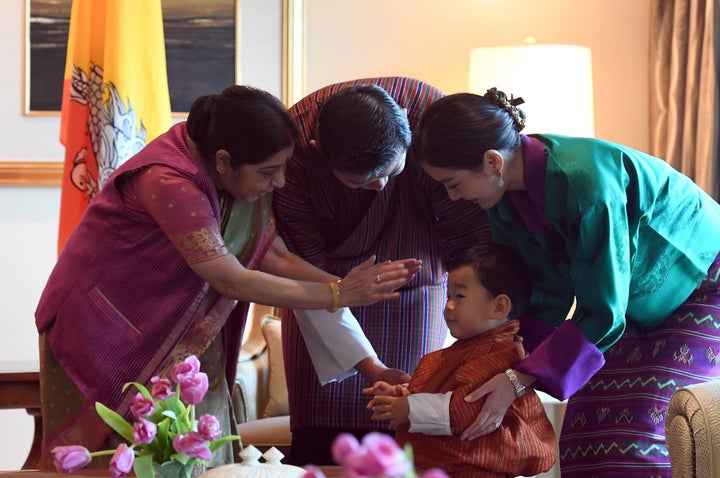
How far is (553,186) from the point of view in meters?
1.74

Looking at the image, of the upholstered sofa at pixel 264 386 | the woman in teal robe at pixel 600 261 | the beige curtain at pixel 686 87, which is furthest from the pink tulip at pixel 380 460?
the beige curtain at pixel 686 87

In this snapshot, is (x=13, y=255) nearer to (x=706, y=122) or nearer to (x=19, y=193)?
(x=19, y=193)

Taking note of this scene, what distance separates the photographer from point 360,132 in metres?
1.81

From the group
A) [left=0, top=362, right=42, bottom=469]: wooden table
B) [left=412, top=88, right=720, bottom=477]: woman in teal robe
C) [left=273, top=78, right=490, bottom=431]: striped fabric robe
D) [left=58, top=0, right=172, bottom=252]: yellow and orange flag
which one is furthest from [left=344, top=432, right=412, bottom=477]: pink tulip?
[left=58, top=0, right=172, bottom=252]: yellow and orange flag

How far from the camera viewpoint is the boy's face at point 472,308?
193cm

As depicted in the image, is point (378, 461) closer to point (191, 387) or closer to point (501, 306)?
point (191, 387)

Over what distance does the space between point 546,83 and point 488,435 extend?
189 centimetres

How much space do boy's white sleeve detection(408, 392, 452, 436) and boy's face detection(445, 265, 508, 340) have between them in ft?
0.59

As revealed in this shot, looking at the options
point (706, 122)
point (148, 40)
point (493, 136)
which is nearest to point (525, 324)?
point (493, 136)

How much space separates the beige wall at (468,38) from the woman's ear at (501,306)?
2.06 metres

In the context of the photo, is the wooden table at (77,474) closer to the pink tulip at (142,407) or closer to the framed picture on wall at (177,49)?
the pink tulip at (142,407)

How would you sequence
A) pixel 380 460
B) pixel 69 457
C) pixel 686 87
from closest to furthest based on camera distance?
pixel 380 460, pixel 69 457, pixel 686 87

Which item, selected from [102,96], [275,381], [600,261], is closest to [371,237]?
[600,261]

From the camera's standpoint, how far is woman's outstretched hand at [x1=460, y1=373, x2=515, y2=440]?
1.75m
